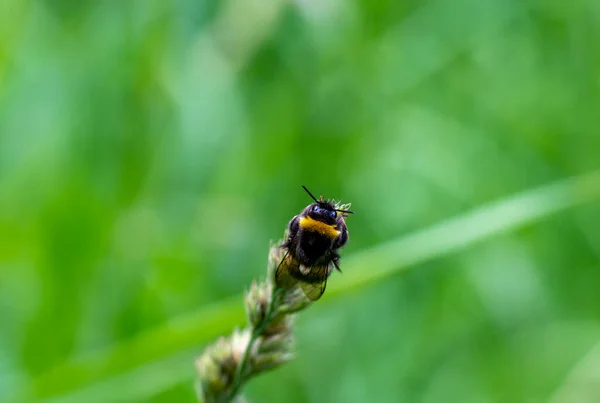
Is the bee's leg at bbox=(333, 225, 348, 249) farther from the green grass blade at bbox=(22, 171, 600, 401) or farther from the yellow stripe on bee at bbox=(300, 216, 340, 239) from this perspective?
the green grass blade at bbox=(22, 171, 600, 401)

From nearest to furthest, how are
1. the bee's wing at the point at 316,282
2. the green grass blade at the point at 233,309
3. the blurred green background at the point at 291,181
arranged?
the bee's wing at the point at 316,282 < the green grass blade at the point at 233,309 < the blurred green background at the point at 291,181

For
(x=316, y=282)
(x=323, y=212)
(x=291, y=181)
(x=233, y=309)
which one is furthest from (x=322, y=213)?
(x=291, y=181)

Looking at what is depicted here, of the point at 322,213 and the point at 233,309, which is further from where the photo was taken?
the point at 233,309

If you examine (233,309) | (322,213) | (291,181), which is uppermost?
(291,181)

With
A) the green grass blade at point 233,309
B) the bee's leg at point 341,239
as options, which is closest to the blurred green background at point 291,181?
the green grass blade at point 233,309

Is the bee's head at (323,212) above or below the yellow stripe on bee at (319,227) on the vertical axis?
above

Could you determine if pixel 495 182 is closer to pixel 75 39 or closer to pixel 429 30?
pixel 429 30

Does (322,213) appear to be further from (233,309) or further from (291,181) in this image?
(291,181)

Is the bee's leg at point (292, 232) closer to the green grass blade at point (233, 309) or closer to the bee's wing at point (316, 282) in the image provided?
the bee's wing at point (316, 282)

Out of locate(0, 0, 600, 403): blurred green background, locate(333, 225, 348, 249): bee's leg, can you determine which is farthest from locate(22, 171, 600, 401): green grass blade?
locate(333, 225, 348, 249): bee's leg
